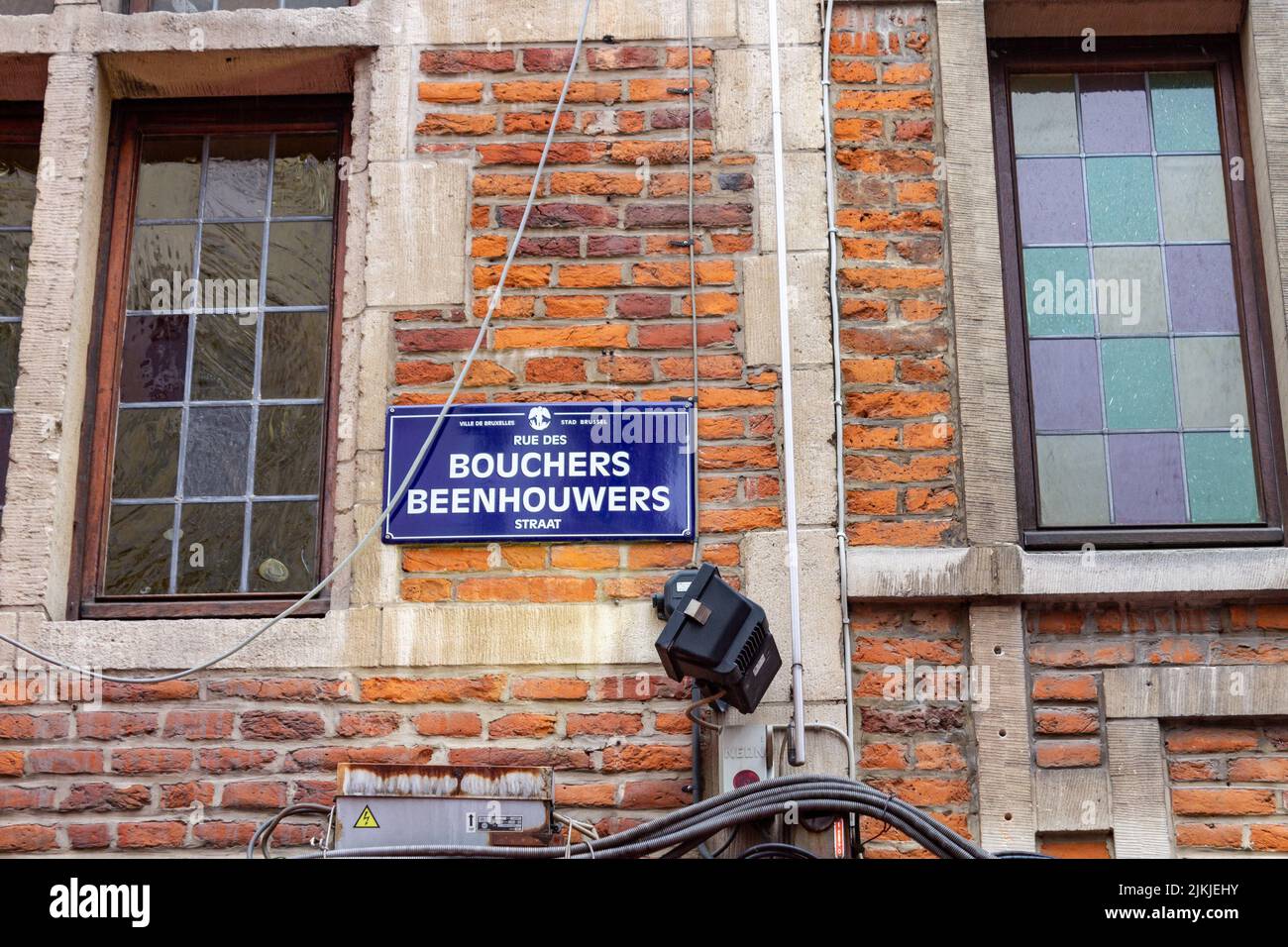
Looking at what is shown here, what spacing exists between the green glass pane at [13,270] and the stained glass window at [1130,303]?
3.34 metres

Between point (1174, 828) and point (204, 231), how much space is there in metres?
3.59

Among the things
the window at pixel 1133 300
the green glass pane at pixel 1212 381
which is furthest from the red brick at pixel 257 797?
the green glass pane at pixel 1212 381

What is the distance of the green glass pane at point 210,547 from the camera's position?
4.91m

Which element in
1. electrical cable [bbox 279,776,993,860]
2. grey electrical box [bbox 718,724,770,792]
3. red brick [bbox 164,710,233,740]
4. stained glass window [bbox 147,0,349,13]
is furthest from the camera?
stained glass window [bbox 147,0,349,13]

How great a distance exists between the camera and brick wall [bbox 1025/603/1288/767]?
4.52m

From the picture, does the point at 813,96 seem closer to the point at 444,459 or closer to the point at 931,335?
the point at 931,335

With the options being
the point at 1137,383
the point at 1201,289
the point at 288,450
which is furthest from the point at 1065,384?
the point at 288,450

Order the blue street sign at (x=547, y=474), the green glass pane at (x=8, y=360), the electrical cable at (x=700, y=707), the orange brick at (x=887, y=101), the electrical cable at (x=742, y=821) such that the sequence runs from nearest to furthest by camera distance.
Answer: the electrical cable at (x=742, y=821) < the electrical cable at (x=700, y=707) < the blue street sign at (x=547, y=474) < the orange brick at (x=887, y=101) < the green glass pane at (x=8, y=360)

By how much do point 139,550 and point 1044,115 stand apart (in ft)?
10.8

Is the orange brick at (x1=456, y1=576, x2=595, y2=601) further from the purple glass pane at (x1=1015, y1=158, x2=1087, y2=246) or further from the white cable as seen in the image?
the purple glass pane at (x1=1015, y1=158, x2=1087, y2=246)

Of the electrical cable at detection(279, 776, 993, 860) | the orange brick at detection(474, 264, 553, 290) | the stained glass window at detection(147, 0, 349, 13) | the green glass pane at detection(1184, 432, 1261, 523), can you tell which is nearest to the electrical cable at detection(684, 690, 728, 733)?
the electrical cable at detection(279, 776, 993, 860)

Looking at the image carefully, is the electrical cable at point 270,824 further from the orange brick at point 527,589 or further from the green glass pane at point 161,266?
the green glass pane at point 161,266

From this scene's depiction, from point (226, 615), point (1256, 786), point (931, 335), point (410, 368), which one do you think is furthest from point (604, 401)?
point (1256, 786)

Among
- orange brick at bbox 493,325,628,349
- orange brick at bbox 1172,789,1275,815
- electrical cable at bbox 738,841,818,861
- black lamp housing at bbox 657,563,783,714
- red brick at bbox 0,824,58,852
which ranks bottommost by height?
electrical cable at bbox 738,841,818,861
